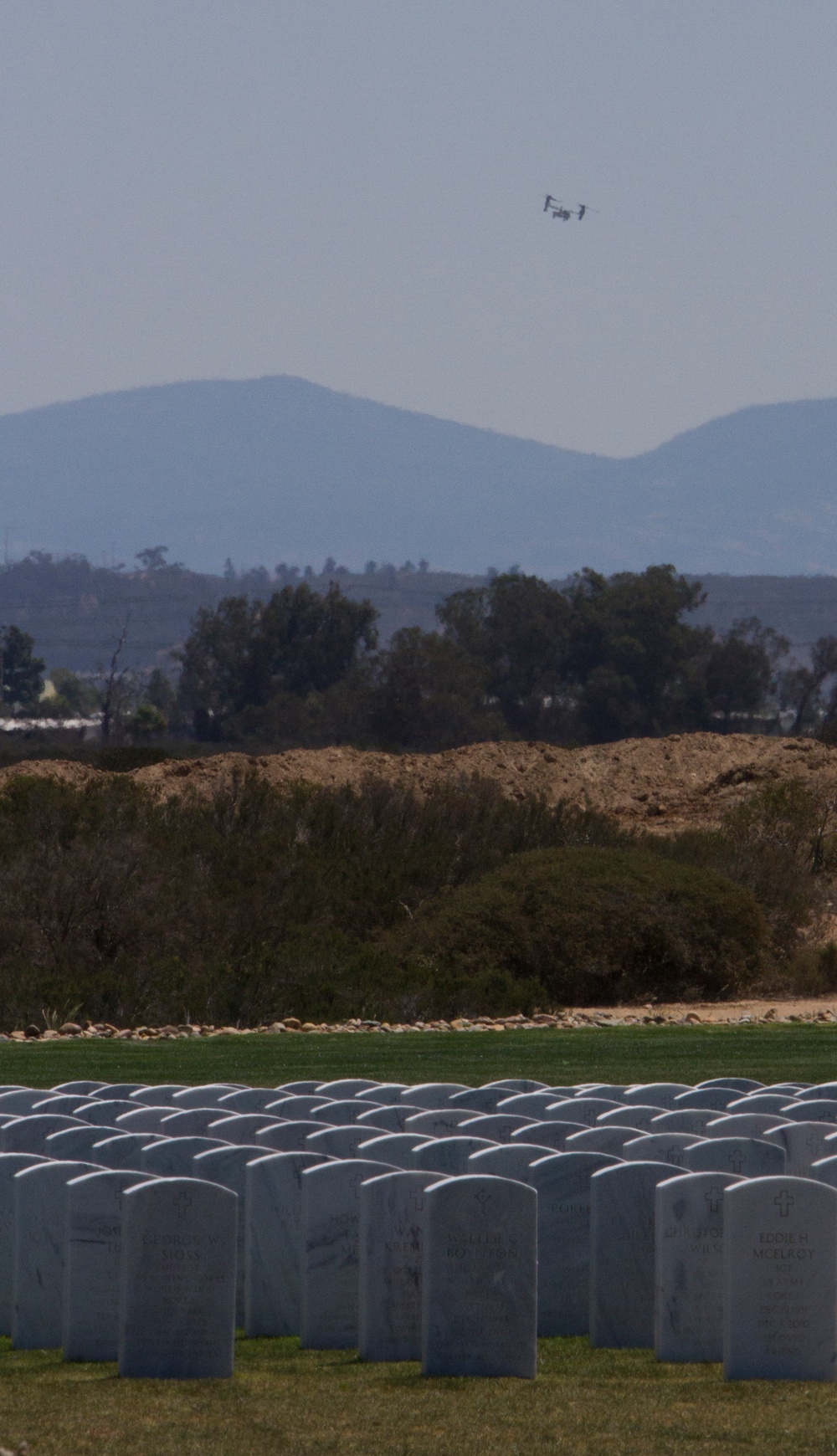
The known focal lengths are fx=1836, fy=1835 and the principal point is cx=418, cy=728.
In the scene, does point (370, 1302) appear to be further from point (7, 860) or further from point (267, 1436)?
point (7, 860)

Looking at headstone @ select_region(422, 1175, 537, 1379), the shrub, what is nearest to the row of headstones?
headstone @ select_region(422, 1175, 537, 1379)

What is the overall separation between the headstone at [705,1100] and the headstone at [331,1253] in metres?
2.72

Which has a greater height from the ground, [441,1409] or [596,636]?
[596,636]

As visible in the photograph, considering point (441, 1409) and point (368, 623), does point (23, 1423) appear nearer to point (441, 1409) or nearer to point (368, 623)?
point (441, 1409)

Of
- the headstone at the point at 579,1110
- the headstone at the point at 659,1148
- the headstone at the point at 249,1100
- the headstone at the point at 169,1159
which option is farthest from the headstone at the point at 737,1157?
the headstone at the point at 249,1100

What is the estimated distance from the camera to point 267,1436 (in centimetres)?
591

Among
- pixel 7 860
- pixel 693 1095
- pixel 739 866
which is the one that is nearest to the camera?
pixel 693 1095

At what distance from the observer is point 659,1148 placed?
7895 millimetres

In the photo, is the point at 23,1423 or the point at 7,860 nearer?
the point at 23,1423

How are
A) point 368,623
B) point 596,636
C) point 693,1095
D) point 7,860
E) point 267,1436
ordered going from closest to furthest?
point 267,1436
point 693,1095
point 7,860
point 596,636
point 368,623

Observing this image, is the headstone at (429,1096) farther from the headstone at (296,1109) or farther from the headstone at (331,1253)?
the headstone at (331,1253)

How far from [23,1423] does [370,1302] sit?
1.48 m

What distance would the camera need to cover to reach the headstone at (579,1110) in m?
9.16

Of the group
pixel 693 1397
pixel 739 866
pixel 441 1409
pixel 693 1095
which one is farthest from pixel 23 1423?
pixel 739 866
